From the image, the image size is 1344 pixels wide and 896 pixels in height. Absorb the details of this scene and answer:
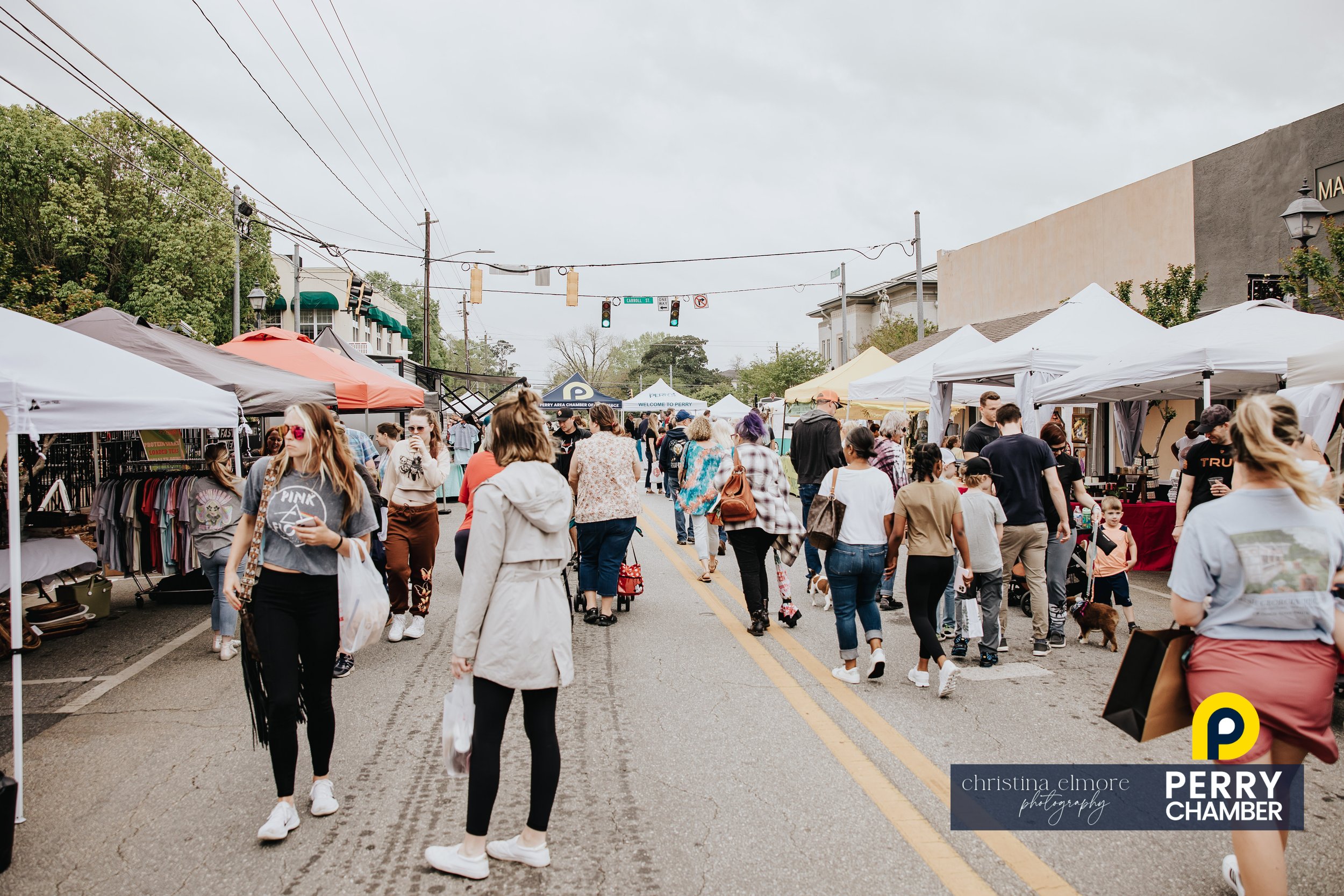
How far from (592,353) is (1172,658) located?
280 ft

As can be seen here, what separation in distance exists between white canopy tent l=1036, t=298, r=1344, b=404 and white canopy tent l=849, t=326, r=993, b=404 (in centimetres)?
405

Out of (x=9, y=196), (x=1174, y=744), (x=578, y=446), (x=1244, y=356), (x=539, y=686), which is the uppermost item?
(x=9, y=196)

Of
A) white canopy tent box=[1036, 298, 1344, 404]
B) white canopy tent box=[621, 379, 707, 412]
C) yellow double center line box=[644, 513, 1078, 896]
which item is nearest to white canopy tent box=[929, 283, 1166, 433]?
white canopy tent box=[1036, 298, 1344, 404]

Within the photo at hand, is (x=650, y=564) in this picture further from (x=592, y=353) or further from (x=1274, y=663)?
(x=592, y=353)

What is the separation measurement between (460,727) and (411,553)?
13.0ft

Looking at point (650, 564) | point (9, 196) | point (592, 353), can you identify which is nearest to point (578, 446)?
point (650, 564)

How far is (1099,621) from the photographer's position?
6.66 m

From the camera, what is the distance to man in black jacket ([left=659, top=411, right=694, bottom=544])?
12.6 metres

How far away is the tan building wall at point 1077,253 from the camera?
60.3 feet

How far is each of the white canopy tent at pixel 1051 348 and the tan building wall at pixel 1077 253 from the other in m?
6.52

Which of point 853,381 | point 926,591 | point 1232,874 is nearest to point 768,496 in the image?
point 926,591

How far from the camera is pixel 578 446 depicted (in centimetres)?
758

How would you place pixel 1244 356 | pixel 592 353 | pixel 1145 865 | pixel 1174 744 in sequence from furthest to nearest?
pixel 592 353 < pixel 1244 356 < pixel 1174 744 < pixel 1145 865

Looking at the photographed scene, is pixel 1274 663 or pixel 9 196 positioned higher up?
pixel 9 196
